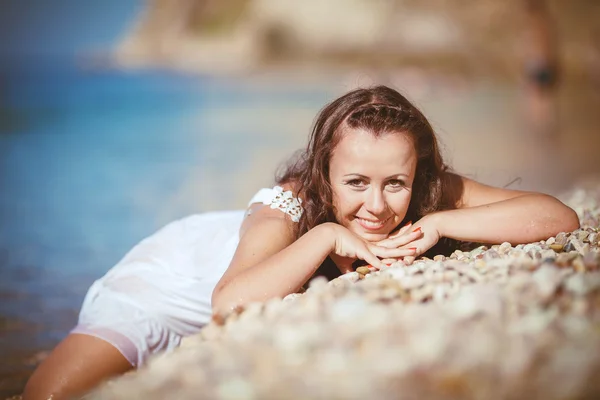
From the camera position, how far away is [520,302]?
212 centimetres

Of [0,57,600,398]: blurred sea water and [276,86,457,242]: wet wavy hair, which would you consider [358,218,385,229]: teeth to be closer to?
[276,86,457,242]: wet wavy hair

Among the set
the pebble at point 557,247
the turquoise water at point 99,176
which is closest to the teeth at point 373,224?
the pebble at point 557,247

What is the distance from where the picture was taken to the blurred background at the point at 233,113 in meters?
6.57

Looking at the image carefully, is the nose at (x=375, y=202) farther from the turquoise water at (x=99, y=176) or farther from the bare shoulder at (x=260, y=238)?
the turquoise water at (x=99, y=176)

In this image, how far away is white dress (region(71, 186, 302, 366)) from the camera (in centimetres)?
342

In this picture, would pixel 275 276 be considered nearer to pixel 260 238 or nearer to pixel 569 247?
pixel 260 238

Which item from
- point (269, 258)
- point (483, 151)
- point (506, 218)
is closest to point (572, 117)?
point (483, 151)

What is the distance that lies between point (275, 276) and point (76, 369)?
4.32 ft

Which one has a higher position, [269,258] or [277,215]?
[277,215]

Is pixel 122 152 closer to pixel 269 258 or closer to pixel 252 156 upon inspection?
pixel 252 156

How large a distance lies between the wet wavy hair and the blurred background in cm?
51

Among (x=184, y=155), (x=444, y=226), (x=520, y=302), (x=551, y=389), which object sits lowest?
(x=551, y=389)

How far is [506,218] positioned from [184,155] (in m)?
9.60

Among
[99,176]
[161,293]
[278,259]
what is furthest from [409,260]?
[99,176]
